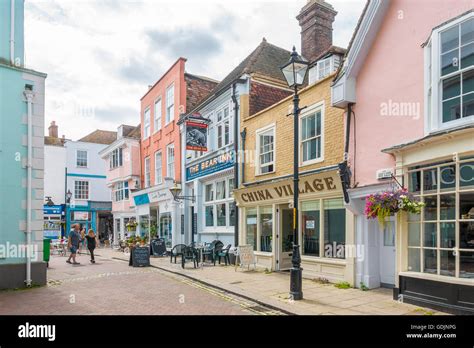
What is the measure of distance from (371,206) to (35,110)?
936cm

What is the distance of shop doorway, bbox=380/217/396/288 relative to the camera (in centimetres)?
945

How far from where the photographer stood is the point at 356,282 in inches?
384

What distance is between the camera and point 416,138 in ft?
26.7

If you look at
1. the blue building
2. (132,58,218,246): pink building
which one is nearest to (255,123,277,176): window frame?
the blue building

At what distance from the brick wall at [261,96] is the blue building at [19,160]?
26.2 ft

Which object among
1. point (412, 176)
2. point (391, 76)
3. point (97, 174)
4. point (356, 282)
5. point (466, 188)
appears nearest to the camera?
point (466, 188)

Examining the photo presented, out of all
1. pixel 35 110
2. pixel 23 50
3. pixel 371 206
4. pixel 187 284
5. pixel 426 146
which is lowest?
pixel 187 284

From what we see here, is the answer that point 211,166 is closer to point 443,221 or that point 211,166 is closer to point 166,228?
point 166,228

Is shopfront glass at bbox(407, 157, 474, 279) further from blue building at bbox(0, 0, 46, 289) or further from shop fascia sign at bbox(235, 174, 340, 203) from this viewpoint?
blue building at bbox(0, 0, 46, 289)

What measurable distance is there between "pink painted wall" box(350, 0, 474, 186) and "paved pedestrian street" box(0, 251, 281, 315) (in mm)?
4567

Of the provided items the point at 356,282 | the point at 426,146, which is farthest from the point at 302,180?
the point at 426,146

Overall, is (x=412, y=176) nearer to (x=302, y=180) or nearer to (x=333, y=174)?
(x=333, y=174)

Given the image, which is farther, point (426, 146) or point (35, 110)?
point (35, 110)
